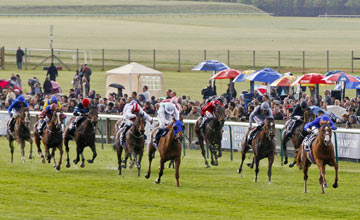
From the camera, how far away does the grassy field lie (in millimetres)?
15742

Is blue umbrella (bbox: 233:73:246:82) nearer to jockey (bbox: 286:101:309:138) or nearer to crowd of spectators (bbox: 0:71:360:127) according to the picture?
crowd of spectators (bbox: 0:71:360:127)

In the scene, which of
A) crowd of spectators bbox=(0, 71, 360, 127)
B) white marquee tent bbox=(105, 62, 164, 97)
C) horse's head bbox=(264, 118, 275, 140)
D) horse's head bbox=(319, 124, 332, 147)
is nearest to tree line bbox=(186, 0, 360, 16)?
white marquee tent bbox=(105, 62, 164, 97)

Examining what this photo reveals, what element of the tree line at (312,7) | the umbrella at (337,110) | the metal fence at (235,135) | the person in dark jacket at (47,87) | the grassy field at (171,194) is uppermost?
the tree line at (312,7)

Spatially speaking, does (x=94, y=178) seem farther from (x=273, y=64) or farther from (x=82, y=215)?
(x=273, y=64)

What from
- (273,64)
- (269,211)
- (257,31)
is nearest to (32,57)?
(273,64)

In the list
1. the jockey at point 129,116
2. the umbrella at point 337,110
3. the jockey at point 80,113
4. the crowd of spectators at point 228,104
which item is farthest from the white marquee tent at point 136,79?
the jockey at point 129,116

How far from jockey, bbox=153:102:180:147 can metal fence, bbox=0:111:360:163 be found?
2.58 meters

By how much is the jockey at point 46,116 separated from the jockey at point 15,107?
115 centimetres

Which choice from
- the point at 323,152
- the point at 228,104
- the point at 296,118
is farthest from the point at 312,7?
the point at 323,152

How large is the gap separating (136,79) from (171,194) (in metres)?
25.8

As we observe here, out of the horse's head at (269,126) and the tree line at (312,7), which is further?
the tree line at (312,7)

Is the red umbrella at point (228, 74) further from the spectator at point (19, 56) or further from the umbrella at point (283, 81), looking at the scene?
the spectator at point (19, 56)

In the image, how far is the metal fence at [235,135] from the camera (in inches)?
940

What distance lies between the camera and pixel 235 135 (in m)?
27.5
